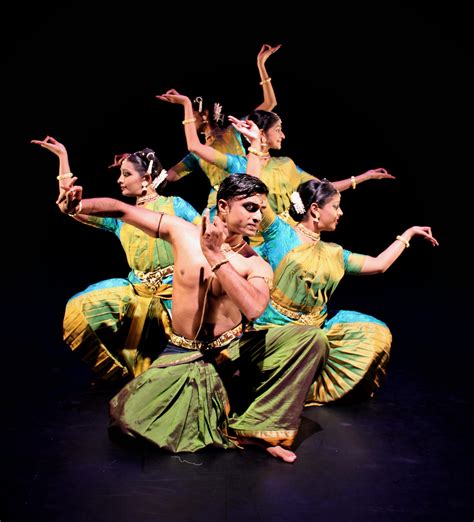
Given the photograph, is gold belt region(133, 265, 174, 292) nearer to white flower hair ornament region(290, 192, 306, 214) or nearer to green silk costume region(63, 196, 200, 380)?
green silk costume region(63, 196, 200, 380)

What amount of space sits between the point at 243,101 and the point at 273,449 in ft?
11.1

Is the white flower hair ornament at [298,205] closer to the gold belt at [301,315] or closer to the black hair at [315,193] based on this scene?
the black hair at [315,193]

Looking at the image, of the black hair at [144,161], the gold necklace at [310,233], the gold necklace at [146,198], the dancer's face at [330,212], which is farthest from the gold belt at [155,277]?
the dancer's face at [330,212]

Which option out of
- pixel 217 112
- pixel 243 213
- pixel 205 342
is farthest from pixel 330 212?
pixel 217 112

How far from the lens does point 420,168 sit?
5.98 metres

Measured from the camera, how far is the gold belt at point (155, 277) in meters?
3.50

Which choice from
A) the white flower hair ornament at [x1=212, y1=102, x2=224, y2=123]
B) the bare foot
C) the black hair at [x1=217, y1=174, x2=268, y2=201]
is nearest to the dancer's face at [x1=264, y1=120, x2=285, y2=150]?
the white flower hair ornament at [x1=212, y1=102, x2=224, y2=123]

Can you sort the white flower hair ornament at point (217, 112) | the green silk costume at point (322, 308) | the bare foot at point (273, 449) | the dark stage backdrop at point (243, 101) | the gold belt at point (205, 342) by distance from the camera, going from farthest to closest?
the dark stage backdrop at point (243, 101)
the white flower hair ornament at point (217, 112)
the green silk costume at point (322, 308)
the gold belt at point (205, 342)
the bare foot at point (273, 449)

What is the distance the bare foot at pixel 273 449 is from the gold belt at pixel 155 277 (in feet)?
3.41

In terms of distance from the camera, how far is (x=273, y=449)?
8.68 feet

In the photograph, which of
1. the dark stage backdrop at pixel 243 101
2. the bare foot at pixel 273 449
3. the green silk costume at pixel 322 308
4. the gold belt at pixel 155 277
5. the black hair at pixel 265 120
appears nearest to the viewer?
the bare foot at pixel 273 449

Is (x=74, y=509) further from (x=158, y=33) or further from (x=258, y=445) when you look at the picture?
(x=158, y=33)

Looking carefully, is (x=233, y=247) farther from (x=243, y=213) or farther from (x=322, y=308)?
(x=322, y=308)

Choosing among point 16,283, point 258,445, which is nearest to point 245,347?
point 258,445
